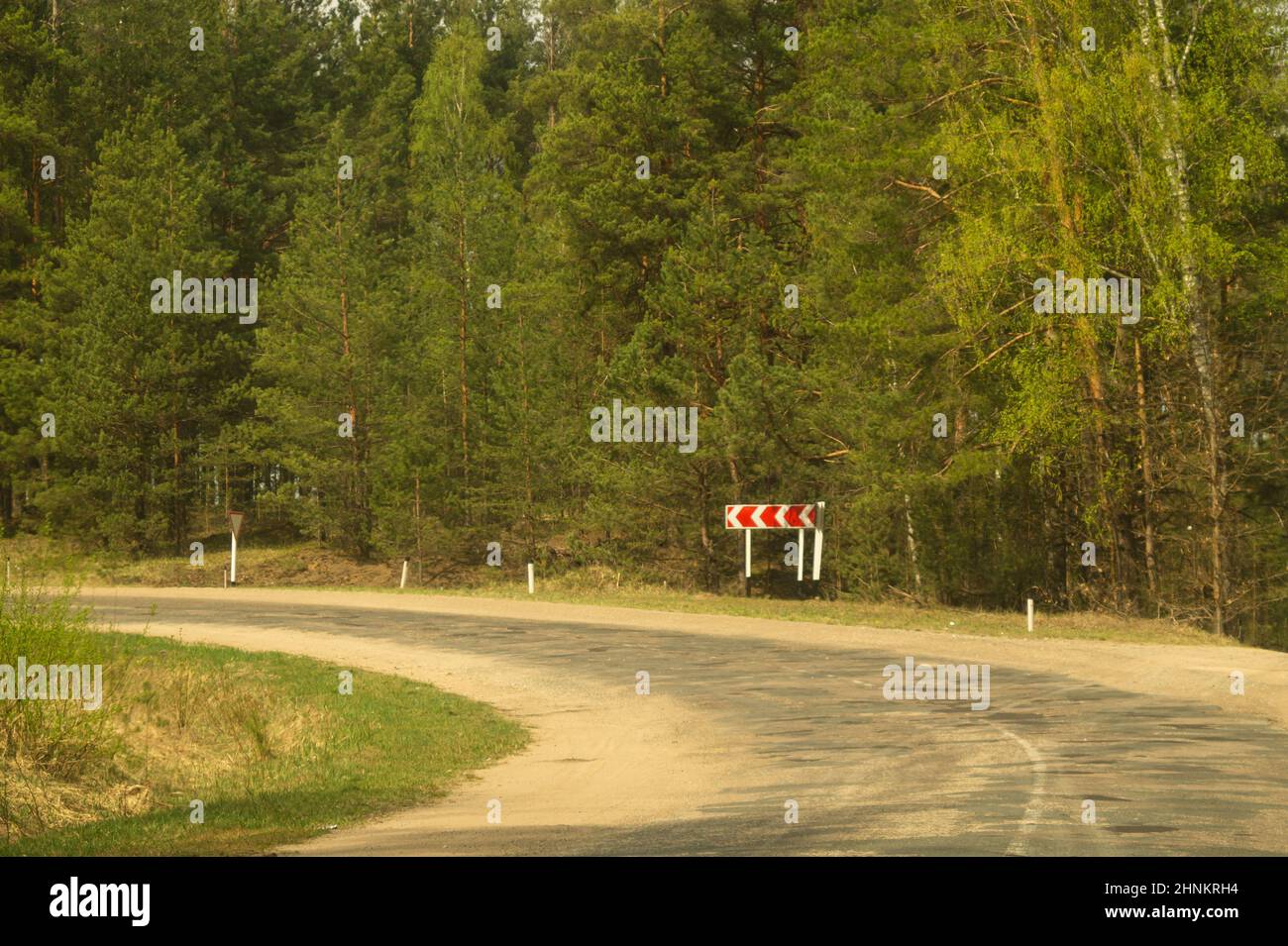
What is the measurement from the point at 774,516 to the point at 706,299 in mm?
10978

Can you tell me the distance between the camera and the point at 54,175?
60531 mm

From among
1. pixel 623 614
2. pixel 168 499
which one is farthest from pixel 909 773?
pixel 168 499

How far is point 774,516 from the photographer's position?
36250mm

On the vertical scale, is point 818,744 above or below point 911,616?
below

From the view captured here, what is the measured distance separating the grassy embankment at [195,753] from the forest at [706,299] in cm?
1910

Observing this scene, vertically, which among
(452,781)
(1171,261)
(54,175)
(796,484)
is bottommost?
(452,781)

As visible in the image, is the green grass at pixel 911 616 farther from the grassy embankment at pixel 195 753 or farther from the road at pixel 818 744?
the grassy embankment at pixel 195 753

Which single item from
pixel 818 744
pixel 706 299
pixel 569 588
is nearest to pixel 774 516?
pixel 569 588

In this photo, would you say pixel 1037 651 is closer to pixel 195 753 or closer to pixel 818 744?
pixel 818 744

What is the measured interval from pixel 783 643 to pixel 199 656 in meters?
11.1

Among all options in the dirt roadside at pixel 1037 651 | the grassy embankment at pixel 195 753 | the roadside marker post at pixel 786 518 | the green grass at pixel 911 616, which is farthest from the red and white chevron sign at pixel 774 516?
the grassy embankment at pixel 195 753

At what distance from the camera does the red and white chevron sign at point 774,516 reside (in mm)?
36031

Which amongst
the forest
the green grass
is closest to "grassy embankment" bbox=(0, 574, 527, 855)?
the green grass
